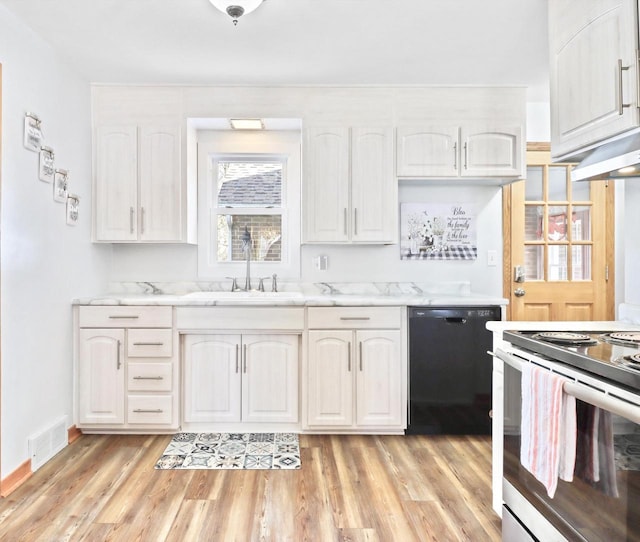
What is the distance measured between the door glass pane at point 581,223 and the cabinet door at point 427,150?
4.01 feet

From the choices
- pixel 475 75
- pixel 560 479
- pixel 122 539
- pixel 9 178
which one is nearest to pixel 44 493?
pixel 122 539

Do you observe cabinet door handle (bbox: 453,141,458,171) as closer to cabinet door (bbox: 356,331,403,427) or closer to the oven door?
cabinet door (bbox: 356,331,403,427)

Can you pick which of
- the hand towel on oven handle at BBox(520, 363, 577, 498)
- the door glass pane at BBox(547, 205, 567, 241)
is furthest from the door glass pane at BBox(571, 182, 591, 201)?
the hand towel on oven handle at BBox(520, 363, 577, 498)

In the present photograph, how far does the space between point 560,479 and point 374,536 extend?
0.87 metres

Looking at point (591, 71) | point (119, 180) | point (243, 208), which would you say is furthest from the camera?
point (243, 208)

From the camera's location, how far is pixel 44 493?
2.17 metres

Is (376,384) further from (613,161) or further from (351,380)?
(613,161)

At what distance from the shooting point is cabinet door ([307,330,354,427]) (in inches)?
114

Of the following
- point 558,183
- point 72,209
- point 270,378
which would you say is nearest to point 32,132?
point 72,209

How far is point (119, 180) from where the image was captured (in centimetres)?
315

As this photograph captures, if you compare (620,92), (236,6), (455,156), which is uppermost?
(236,6)

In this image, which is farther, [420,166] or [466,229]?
[466,229]

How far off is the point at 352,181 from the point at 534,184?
1574 mm

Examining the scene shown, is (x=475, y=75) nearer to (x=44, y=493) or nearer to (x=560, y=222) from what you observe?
(x=560, y=222)
